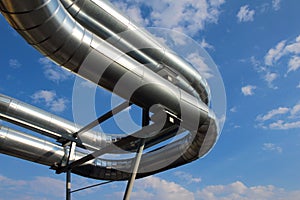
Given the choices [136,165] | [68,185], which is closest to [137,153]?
[136,165]

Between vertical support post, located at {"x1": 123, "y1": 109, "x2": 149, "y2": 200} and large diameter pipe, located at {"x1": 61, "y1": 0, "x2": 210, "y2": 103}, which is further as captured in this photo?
vertical support post, located at {"x1": 123, "y1": 109, "x2": 149, "y2": 200}

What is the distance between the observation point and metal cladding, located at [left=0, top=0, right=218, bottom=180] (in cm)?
403

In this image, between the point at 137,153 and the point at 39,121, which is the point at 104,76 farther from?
the point at 39,121

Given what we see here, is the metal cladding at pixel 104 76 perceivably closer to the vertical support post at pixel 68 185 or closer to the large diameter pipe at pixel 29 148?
the large diameter pipe at pixel 29 148

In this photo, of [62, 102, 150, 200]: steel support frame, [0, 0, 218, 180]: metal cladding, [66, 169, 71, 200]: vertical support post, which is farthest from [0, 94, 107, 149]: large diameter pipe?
[66, 169, 71, 200]: vertical support post

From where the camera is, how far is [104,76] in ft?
16.2

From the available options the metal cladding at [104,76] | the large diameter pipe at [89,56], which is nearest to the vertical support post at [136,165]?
the metal cladding at [104,76]

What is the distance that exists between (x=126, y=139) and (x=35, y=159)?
376cm

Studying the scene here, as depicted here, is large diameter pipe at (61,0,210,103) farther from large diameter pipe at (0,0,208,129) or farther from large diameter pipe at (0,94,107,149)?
large diameter pipe at (0,94,107,149)

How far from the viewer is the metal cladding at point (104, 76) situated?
4027 millimetres

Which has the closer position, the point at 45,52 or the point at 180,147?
A: the point at 45,52

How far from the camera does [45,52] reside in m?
4.30

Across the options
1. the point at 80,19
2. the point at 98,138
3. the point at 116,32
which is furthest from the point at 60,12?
the point at 98,138

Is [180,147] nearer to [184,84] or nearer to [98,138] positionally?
[184,84]
